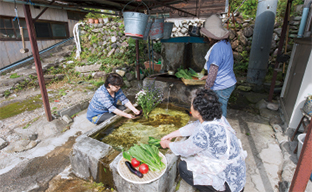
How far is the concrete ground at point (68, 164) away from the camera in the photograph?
2.64 metres

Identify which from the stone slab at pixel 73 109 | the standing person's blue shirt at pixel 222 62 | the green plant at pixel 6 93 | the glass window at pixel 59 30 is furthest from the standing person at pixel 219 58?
the glass window at pixel 59 30

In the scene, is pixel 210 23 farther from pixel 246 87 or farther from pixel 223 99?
pixel 246 87

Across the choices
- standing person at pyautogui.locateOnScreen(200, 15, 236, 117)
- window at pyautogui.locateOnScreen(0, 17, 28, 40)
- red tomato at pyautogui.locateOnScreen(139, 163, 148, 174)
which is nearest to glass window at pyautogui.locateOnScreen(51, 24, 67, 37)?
window at pyautogui.locateOnScreen(0, 17, 28, 40)

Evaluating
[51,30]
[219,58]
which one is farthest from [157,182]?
[51,30]

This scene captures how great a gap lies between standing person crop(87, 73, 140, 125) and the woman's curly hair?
1.94 meters

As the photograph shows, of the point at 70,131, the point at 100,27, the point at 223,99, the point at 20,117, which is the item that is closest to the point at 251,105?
the point at 223,99

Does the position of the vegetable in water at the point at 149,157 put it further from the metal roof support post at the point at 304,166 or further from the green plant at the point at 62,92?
the green plant at the point at 62,92

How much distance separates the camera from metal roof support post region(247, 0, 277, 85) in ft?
21.8

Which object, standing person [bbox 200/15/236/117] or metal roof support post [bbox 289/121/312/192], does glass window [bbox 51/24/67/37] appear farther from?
metal roof support post [bbox 289/121/312/192]

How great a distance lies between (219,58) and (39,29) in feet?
35.2

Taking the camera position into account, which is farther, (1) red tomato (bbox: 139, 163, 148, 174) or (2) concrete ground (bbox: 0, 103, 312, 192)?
(2) concrete ground (bbox: 0, 103, 312, 192)

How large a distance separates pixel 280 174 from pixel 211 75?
6.52ft

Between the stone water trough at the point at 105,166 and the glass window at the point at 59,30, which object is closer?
the stone water trough at the point at 105,166

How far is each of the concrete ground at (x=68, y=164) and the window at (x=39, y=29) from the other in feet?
24.2
